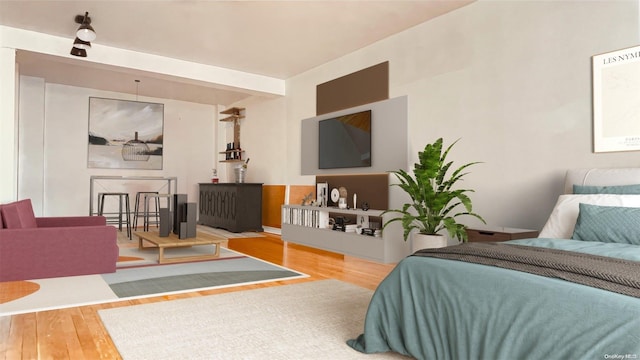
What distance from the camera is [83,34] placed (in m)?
4.26

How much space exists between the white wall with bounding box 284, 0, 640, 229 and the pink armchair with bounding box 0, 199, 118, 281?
3246 mm

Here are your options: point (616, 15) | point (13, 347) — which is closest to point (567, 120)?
point (616, 15)

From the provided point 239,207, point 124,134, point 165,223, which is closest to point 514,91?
point 165,223

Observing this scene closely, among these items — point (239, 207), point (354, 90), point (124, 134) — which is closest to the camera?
point (354, 90)

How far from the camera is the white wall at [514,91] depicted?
3.11 metres

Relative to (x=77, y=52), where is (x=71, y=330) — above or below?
below

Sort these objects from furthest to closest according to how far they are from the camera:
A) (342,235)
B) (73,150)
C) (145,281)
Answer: (73,150) → (342,235) → (145,281)

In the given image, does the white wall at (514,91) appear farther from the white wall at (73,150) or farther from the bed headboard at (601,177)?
the white wall at (73,150)

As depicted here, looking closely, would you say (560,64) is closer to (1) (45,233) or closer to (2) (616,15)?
(2) (616,15)

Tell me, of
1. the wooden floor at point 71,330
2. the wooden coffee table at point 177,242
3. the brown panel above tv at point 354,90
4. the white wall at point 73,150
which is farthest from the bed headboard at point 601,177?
the white wall at point 73,150

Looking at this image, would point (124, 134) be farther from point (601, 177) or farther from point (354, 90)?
point (601, 177)

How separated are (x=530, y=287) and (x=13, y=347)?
8.17 feet

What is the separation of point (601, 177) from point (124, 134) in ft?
26.5

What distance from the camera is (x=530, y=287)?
155cm
